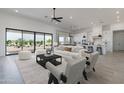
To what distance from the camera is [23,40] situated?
8.93 metres

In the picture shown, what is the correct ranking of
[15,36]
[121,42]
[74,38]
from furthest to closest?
[74,38], [121,42], [15,36]

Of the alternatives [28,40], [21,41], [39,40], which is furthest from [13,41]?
[39,40]

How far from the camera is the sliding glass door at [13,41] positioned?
791 centimetres

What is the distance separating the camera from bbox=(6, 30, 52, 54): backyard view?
8.05 m

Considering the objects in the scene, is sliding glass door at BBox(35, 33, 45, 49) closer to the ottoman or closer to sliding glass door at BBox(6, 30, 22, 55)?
sliding glass door at BBox(6, 30, 22, 55)

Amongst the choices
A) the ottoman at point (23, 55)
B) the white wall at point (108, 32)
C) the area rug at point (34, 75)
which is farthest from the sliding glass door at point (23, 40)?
the white wall at point (108, 32)

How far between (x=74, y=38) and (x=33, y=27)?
7074 mm

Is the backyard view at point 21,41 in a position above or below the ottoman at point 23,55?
above

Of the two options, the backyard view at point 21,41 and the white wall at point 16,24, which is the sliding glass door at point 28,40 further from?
the white wall at point 16,24

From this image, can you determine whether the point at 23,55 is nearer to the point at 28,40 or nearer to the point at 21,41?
the point at 21,41
